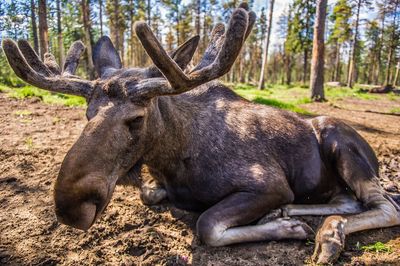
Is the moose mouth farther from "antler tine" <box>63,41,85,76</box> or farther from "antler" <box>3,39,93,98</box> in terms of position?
"antler tine" <box>63,41,85,76</box>

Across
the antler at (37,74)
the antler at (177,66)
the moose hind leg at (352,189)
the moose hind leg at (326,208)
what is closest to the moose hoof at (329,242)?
the moose hind leg at (352,189)

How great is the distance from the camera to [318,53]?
1301 cm

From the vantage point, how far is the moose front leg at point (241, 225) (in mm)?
2900

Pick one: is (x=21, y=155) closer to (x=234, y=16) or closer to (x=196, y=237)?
(x=196, y=237)


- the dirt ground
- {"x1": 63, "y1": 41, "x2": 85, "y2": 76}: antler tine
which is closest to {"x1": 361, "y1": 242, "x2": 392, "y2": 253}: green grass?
the dirt ground

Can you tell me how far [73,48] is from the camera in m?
3.99

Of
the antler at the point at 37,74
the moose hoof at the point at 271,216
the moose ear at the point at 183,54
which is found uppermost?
the moose ear at the point at 183,54

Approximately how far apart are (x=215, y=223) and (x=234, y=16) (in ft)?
5.60

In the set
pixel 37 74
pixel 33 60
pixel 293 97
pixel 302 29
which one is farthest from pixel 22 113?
pixel 302 29

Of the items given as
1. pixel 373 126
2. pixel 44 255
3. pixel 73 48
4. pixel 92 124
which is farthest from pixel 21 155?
pixel 373 126

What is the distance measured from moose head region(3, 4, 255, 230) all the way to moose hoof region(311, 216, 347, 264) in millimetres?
1592

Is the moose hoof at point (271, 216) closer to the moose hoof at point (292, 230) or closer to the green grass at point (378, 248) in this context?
the moose hoof at point (292, 230)

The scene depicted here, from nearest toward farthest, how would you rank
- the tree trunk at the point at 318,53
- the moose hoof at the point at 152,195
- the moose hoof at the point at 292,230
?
the moose hoof at the point at 292,230
the moose hoof at the point at 152,195
the tree trunk at the point at 318,53

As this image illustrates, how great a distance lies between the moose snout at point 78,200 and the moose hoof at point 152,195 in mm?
1449
